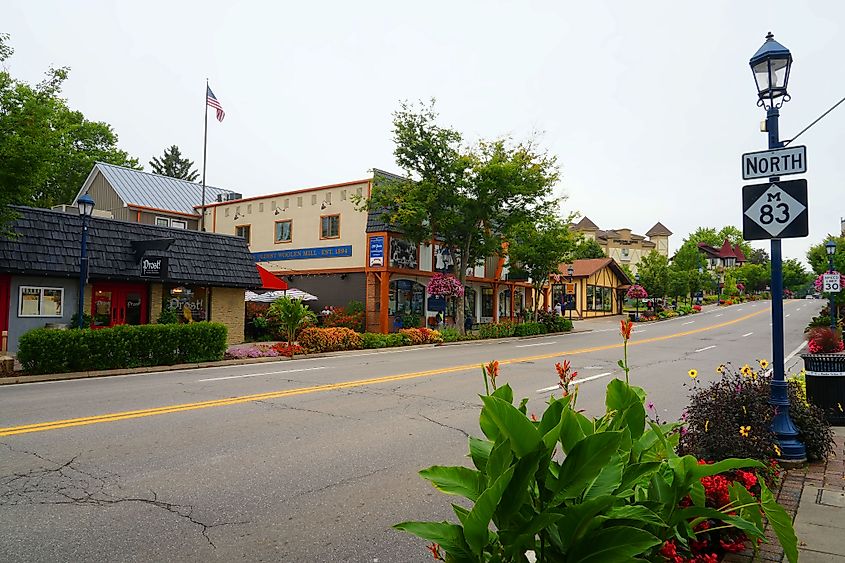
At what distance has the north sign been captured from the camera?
6.04m

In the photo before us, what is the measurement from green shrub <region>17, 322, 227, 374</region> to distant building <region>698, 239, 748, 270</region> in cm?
10366

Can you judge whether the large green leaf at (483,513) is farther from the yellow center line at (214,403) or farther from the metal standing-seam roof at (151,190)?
the metal standing-seam roof at (151,190)

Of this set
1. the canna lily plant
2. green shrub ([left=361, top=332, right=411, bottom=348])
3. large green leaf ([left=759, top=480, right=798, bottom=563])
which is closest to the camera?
the canna lily plant

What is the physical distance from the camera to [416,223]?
86.7 ft

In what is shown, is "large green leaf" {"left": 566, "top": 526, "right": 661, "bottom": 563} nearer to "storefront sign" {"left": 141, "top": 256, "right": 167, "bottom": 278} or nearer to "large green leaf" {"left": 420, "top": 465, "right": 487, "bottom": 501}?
"large green leaf" {"left": 420, "top": 465, "right": 487, "bottom": 501}

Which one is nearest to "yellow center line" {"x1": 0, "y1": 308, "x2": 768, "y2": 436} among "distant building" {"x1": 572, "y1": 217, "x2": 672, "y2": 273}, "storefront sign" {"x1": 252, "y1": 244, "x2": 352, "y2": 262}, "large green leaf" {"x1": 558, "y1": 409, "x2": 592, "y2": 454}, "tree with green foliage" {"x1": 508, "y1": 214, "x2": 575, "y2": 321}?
"large green leaf" {"x1": 558, "y1": 409, "x2": 592, "y2": 454}

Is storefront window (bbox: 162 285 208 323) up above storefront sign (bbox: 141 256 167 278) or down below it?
below

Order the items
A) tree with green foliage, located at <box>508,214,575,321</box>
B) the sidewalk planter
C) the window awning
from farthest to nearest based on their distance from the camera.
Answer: tree with green foliage, located at <box>508,214,575,321</box>, the window awning, the sidewalk planter

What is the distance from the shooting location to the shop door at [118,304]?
63.0 feet

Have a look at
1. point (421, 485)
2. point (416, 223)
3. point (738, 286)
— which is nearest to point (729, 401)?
point (421, 485)

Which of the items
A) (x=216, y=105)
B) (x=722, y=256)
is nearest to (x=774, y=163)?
(x=216, y=105)

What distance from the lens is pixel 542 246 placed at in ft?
109

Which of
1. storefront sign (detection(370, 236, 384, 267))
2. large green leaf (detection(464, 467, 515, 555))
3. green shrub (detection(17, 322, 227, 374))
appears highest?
storefront sign (detection(370, 236, 384, 267))

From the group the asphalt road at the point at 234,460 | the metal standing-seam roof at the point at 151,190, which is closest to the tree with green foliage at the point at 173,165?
the metal standing-seam roof at the point at 151,190
